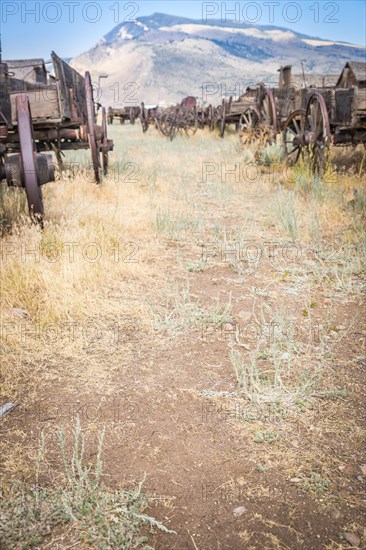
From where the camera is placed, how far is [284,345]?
2.46m

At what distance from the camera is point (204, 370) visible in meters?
2.27

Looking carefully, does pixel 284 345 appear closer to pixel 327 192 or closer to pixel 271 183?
pixel 327 192

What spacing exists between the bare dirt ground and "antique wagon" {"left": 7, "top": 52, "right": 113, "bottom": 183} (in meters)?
1.17

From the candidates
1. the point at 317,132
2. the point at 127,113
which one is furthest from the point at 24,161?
the point at 127,113

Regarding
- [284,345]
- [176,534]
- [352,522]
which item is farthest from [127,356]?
[352,522]

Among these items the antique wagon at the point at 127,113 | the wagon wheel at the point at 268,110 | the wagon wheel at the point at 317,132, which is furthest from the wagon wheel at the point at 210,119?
the wagon wheel at the point at 317,132

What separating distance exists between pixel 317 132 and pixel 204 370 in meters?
5.15

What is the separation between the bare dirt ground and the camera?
4.85ft

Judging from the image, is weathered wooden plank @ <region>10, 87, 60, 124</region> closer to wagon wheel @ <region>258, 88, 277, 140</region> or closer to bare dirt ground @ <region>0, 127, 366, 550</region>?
bare dirt ground @ <region>0, 127, 366, 550</region>

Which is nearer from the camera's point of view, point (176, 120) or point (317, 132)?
point (317, 132)

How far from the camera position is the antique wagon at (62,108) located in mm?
4332

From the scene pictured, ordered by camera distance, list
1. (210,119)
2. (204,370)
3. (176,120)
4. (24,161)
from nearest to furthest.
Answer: (204,370) → (24,161) → (176,120) → (210,119)

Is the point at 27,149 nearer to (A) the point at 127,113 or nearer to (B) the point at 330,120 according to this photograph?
(B) the point at 330,120

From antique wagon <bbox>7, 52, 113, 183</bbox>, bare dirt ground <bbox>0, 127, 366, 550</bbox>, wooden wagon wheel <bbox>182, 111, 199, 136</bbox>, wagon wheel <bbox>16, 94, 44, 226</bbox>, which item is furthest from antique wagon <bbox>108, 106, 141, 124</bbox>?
bare dirt ground <bbox>0, 127, 366, 550</bbox>
